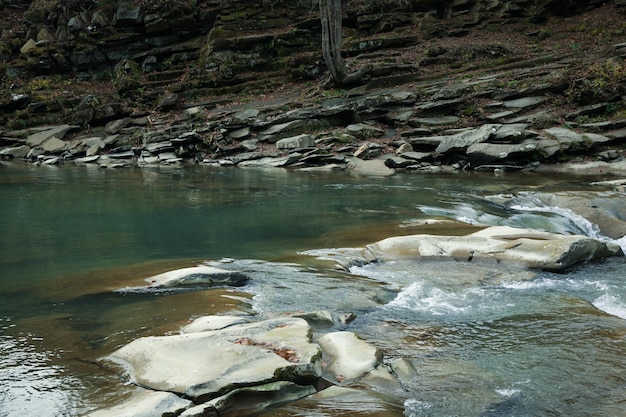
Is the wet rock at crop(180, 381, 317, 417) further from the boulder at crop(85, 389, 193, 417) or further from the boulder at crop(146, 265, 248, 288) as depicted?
the boulder at crop(146, 265, 248, 288)

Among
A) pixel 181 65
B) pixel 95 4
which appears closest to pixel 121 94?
pixel 181 65

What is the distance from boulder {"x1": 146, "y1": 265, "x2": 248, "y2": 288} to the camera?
697 cm

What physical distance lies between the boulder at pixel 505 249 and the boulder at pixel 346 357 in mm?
3644

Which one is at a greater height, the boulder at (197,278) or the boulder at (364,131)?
the boulder at (364,131)

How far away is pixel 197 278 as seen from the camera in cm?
707

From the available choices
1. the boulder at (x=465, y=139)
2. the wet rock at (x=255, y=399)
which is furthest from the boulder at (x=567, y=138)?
the wet rock at (x=255, y=399)

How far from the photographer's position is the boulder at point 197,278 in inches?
275

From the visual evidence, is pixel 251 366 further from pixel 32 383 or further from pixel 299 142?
pixel 299 142

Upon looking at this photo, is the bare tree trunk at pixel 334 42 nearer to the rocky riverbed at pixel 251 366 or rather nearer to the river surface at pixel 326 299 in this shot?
the river surface at pixel 326 299

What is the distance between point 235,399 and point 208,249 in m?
5.90

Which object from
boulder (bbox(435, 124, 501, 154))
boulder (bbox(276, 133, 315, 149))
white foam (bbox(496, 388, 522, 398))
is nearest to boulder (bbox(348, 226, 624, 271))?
white foam (bbox(496, 388, 522, 398))

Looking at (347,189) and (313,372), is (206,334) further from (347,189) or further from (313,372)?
(347,189)

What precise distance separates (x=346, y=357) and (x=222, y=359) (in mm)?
1018

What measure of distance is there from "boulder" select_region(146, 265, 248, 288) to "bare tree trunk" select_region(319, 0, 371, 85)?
67.7ft
